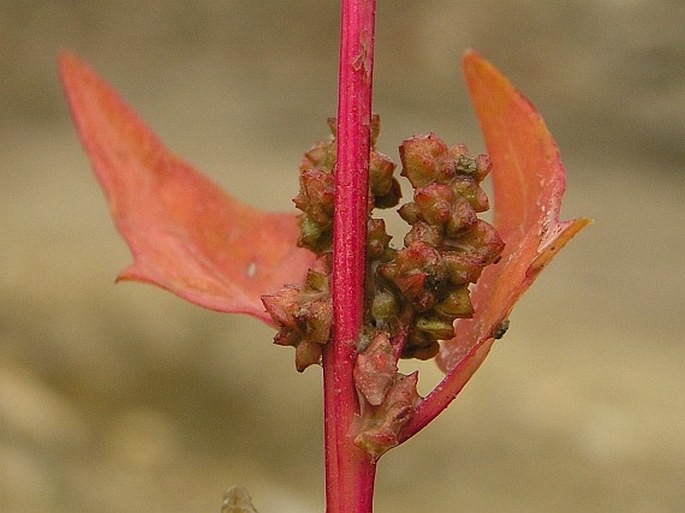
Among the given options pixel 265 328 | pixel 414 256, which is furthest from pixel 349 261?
pixel 265 328

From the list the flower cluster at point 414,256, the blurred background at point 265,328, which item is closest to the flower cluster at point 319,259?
the flower cluster at point 414,256

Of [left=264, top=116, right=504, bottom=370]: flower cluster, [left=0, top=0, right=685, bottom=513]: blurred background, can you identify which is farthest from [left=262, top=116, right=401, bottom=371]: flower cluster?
[left=0, top=0, right=685, bottom=513]: blurred background

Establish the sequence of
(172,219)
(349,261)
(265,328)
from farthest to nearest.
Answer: (265,328) < (172,219) < (349,261)

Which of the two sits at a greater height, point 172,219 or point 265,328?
point 265,328

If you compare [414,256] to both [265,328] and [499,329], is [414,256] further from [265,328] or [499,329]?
[265,328]

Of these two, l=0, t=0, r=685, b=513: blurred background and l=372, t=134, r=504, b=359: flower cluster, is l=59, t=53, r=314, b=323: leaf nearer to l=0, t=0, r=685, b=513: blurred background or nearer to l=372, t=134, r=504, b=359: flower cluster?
l=372, t=134, r=504, b=359: flower cluster

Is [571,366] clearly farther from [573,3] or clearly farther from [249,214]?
[249,214]
